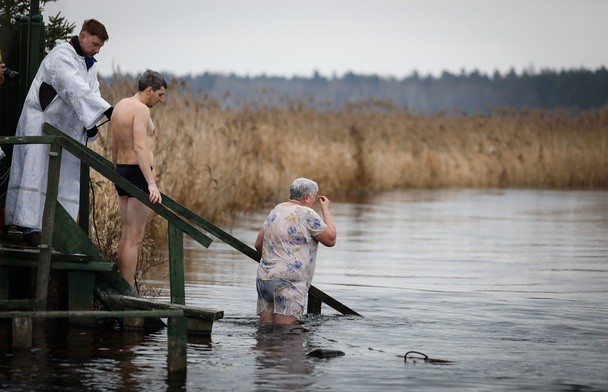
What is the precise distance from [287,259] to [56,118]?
207 centimetres

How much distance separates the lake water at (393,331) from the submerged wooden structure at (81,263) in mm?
236

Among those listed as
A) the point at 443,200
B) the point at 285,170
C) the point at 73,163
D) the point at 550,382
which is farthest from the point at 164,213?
the point at 443,200

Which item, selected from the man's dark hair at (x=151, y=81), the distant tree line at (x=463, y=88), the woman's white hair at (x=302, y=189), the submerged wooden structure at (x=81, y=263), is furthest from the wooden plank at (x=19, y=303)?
the distant tree line at (x=463, y=88)

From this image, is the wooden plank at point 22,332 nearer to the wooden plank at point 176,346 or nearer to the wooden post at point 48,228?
the wooden post at point 48,228

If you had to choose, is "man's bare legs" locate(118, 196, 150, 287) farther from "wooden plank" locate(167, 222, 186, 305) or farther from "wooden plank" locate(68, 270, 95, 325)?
"wooden plank" locate(167, 222, 186, 305)

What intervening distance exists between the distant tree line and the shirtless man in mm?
98646

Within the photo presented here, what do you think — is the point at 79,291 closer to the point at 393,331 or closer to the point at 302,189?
the point at 302,189

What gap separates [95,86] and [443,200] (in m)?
23.6

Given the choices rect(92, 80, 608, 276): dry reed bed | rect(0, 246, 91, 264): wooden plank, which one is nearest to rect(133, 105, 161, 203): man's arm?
rect(0, 246, 91, 264): wooden plank

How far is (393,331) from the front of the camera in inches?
494

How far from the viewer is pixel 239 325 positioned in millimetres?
12555

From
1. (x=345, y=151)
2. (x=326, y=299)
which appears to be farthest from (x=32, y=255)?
(x=345, y=151)

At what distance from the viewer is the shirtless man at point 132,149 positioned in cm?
1194

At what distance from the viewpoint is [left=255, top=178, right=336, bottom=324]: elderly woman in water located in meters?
12.4
